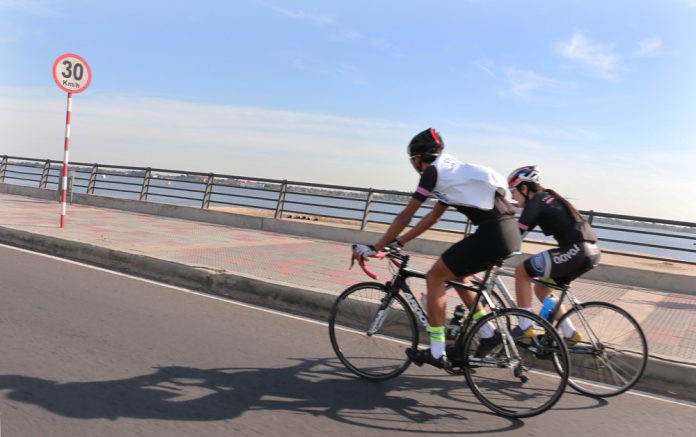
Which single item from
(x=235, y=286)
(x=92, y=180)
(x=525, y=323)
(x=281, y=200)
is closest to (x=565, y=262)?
(x=525, y=323)

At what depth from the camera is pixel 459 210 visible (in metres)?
4.06

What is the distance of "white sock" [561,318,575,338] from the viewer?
447 centimetres

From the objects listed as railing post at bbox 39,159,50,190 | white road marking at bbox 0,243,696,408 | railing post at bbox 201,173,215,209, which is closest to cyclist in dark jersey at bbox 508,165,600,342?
white road marking at bbox 0,243,696,408

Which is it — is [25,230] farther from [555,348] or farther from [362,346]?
[555,348]

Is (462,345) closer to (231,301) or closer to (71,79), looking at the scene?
(231,301)

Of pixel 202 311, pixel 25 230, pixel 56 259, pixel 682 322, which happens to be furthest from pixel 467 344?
pixel 25 230

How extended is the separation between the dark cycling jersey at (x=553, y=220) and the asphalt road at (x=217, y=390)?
134 cm

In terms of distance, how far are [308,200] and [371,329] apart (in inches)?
454

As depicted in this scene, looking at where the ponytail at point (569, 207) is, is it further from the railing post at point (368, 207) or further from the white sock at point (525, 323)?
the railing post at point (368, 207)

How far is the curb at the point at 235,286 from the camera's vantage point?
15.5 ft

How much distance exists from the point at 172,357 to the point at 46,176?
1970cm

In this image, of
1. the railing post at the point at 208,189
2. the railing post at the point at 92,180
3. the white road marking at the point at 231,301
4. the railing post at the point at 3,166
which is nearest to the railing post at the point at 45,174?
the railing post at the point at 92,180

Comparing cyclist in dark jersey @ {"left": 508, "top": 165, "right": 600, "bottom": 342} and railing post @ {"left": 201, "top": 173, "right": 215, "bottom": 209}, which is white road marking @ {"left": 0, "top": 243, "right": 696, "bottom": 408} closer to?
cyclist in dark jersey @ {"left": 508, "top": 165, "right": 600, "bottom": 342}

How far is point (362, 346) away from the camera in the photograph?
4668mm
